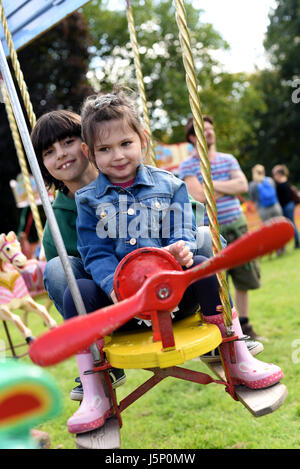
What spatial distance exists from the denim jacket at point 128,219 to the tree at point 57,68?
1153cm

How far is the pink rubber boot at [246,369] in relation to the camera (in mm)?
1509

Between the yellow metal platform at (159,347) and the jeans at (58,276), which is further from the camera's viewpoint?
the jeans at (58,276)

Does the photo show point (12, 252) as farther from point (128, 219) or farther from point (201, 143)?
point (201, 143)

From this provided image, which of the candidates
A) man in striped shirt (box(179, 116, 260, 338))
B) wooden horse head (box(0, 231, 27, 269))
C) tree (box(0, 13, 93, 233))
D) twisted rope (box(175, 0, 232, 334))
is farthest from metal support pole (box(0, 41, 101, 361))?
tree (box(0, 13, 93, 233))

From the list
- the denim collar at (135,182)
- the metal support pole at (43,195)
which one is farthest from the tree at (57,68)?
the metal support pole at (43,195)

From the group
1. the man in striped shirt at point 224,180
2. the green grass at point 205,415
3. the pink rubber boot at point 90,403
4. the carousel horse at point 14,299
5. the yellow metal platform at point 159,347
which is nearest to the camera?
the yellow metal platform at point 159,347

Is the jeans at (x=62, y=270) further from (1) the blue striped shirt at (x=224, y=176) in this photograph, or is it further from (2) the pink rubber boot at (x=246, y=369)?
(1) the blue striped shirt at (x=224, y=176)

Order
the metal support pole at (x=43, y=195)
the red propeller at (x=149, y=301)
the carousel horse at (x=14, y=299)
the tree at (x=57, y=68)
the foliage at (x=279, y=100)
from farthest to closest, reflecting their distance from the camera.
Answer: the foliage at (x=279, y=100) → the tree at (x=57, y=68) → the carousel horse at (x=14, y=299) → the metal support pole at (x=43, y=195) → the red propeller at (x=149, y=301)

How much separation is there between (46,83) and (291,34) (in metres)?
15.9

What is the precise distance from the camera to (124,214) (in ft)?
5.34

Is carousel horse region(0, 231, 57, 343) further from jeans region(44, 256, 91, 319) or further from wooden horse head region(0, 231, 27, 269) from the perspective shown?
jeans region(44, 256, 91, 319)
